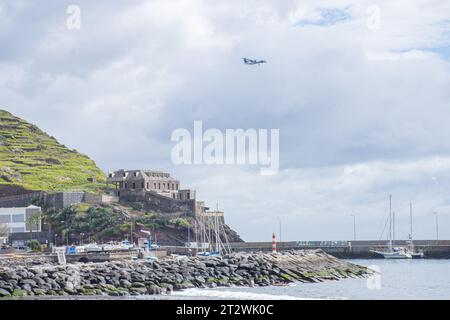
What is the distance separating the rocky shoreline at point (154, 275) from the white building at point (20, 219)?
51.3 m

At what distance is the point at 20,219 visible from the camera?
5379 inches

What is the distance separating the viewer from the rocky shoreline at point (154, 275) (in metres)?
61.6

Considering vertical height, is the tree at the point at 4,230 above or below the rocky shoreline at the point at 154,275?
above

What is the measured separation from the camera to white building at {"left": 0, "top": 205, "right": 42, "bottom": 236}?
134000 mm

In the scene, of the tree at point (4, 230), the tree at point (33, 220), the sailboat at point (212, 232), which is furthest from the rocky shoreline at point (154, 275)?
the tree at point (33, 220)

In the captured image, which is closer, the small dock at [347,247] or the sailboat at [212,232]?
the sailboat at [212,232]

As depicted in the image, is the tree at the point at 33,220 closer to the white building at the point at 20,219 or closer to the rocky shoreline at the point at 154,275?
the white building at the point at 20,219

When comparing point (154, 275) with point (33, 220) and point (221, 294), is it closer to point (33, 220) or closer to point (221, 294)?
point (221, 294)

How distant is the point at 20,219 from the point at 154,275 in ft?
234

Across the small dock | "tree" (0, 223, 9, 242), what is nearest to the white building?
"tree" (0, 223, 9, 242)

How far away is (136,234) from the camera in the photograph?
133 metres

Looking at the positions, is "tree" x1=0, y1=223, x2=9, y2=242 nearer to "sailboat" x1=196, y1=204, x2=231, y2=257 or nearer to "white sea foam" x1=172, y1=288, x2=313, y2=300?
"sailboat" x1=196, y1=204, x2=231, y2=257
